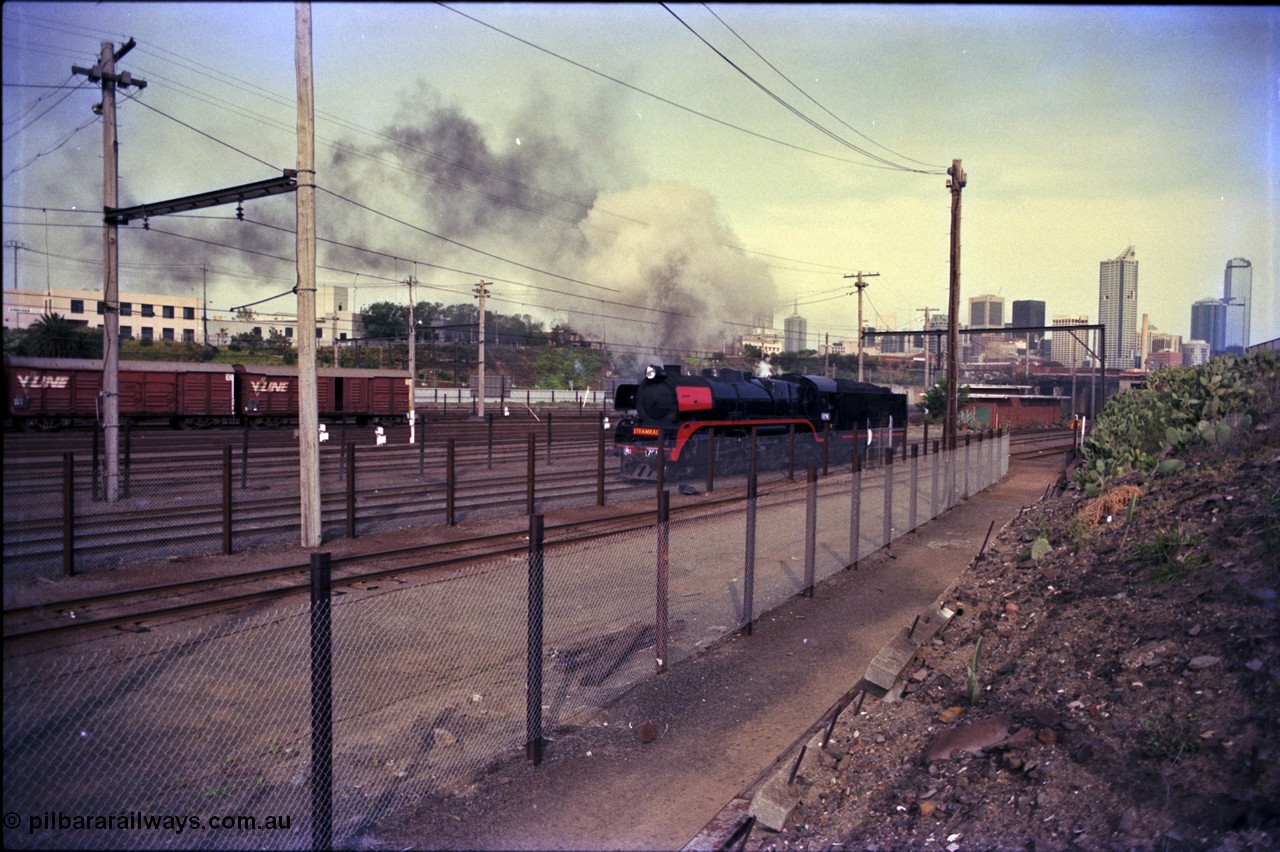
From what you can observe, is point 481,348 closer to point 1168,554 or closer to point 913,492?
point 913,492

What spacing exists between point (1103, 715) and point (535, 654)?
3031 mm

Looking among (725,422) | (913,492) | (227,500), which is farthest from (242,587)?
(725,422)

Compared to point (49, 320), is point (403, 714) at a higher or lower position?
lower

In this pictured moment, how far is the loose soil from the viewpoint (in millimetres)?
3545

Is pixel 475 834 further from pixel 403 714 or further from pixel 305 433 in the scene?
pixel 305 433

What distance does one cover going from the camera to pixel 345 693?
5.87 m

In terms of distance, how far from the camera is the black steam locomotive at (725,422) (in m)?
19.3

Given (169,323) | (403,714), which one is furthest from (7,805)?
(169,323)

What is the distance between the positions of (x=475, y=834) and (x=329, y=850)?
2.30 ft

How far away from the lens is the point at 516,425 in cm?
3559

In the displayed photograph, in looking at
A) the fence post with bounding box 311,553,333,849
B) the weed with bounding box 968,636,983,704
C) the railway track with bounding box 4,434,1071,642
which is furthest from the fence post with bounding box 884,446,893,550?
the fence post with bounding box 311,553,333,849

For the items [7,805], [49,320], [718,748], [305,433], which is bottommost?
[718,748]

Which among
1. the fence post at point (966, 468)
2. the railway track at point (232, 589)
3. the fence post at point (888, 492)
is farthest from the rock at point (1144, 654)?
the fence post at point (966, 468)

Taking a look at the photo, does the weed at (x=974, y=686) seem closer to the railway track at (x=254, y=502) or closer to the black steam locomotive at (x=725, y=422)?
the railway track at (x=254, y=502)
